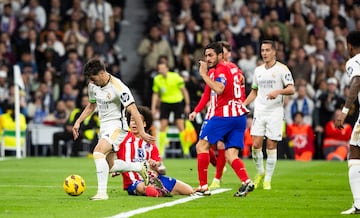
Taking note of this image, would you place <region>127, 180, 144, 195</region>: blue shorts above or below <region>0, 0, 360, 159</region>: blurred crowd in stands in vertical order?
below

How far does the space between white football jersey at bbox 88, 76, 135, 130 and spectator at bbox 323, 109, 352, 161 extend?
14.2 m

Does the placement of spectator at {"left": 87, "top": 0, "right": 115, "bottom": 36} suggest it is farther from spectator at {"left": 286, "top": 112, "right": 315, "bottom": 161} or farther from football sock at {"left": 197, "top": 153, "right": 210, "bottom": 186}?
football sock at {"left": 197, "top": 153, "right": 210, "bottom": 186}

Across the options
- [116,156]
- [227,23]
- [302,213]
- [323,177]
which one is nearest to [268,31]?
[227,23]

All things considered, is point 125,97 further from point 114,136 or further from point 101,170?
point 101,170

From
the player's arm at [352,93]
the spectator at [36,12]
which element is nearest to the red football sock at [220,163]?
the player's arm at [352,93]

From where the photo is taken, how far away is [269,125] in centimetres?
1869

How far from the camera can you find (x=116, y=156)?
1677 centimetres

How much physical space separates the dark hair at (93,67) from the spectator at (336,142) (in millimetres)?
14767

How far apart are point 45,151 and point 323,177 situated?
12578 mm

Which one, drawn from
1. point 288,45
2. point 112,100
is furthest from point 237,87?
point 288,45

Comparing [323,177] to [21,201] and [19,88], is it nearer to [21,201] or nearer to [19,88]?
[21,201]

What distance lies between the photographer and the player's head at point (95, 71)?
15438 mm

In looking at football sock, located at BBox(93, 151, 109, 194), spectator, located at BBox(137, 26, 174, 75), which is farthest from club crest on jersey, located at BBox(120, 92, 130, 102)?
spectator, located at BBox(137, 26, 174, 75)

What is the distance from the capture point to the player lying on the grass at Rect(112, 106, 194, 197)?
16.1m
